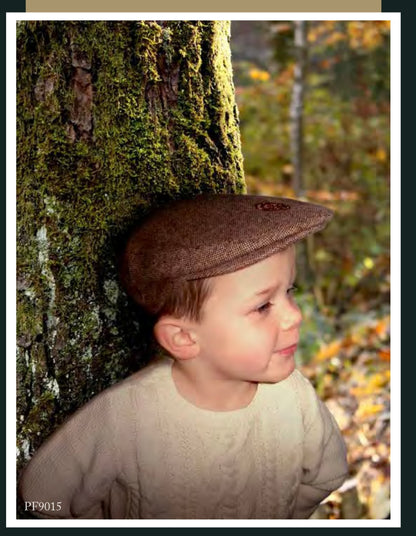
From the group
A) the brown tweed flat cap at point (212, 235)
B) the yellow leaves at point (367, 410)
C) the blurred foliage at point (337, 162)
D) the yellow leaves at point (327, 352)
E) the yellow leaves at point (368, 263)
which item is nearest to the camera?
the brown tweed flat cap at point (212, 235)

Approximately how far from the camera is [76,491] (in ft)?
5.84

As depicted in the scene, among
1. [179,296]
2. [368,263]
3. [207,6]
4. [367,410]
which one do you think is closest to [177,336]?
[179,296]

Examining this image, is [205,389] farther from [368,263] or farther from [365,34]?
[365,34]

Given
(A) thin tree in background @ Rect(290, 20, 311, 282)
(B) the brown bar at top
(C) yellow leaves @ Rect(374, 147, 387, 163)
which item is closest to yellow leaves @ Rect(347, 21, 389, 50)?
(A) thin tree in background @ Rect(290, 20, 311, 282)

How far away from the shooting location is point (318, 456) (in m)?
1.93

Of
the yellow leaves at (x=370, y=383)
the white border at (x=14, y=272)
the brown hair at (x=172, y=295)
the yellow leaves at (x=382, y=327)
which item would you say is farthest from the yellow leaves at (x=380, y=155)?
the brown hair at (x=172, y=295)

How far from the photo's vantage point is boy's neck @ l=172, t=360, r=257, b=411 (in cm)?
179

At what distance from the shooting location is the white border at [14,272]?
68.6 inches

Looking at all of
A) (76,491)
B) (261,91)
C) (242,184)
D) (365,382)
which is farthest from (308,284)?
(76,491)

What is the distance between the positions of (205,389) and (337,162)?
4786 mm

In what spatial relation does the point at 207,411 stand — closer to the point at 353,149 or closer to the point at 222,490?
the point at 222,490

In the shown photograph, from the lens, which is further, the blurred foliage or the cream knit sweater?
the blurred foliage

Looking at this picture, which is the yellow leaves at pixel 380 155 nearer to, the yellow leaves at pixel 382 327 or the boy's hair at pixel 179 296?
the yellow leaves at pixel 382 327

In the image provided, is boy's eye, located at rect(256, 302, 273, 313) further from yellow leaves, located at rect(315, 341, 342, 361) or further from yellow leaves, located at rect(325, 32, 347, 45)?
yellow leaves, located at rect(325, 32, 347, 45)
